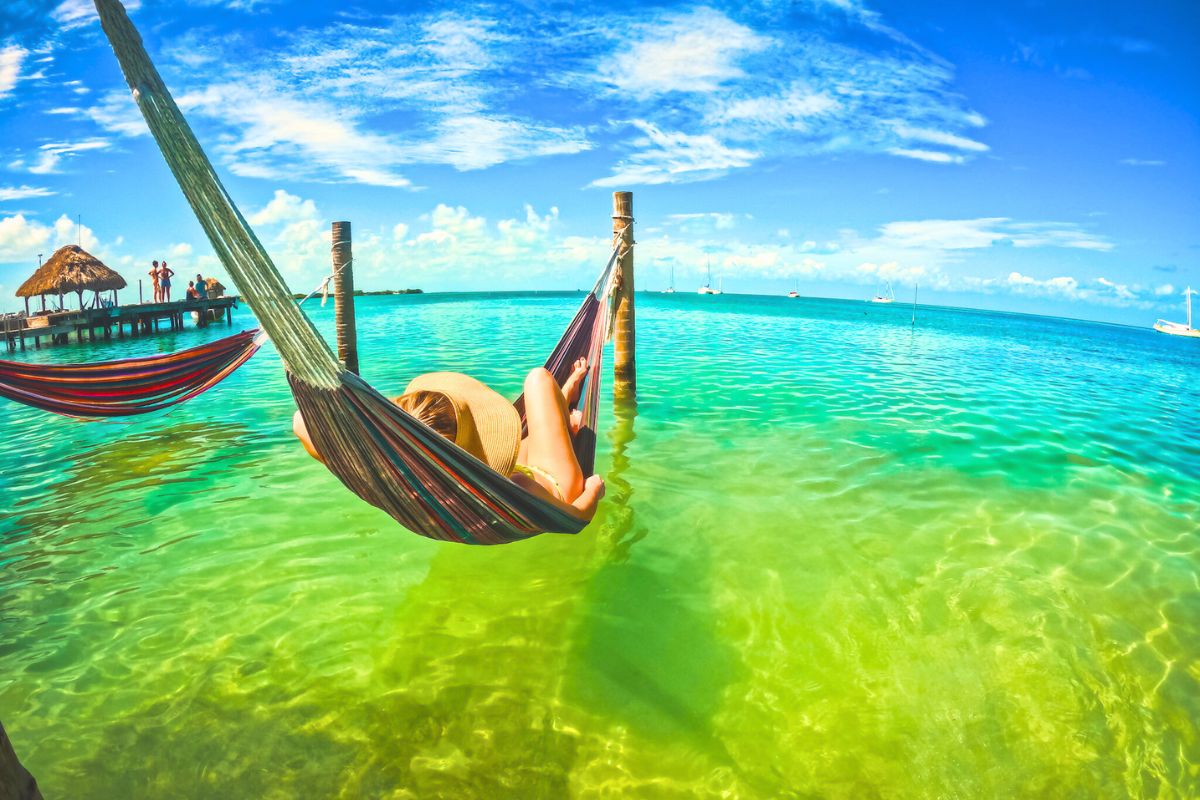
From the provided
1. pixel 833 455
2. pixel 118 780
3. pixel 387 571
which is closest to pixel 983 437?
pixel 833 455

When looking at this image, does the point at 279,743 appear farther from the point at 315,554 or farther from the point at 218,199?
the point at 218,199

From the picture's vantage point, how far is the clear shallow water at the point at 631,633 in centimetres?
197

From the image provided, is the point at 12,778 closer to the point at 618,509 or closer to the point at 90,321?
→ the point at 618,509

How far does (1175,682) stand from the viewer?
2436 millimetres

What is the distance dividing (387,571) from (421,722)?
1168mm

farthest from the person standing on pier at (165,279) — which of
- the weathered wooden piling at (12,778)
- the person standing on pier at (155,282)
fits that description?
the weathered wooden piling at (12,778)

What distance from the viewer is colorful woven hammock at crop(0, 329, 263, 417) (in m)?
3.60

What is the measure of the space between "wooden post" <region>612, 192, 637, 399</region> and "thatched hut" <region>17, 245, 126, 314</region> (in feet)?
69.0

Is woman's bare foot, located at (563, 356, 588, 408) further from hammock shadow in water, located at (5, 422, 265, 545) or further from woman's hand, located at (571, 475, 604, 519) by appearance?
hammock shadow in water, located at (5, 422, 265, 545)

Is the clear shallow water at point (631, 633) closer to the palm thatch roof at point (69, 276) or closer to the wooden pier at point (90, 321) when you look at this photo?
the wooden pier at point (90, 321)

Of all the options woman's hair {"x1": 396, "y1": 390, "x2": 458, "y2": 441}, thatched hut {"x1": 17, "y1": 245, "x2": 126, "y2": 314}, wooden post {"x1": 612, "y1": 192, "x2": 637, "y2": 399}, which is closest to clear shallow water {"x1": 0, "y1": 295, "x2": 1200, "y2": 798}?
woman's hair {"x1": 396, "y1": 390, "x2": 458, "y2": 441}

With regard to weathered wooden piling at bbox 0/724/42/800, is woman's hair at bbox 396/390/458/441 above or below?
above

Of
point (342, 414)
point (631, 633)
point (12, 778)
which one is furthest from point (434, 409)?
point (12, 778)

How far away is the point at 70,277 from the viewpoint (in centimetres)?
Result: 1900
